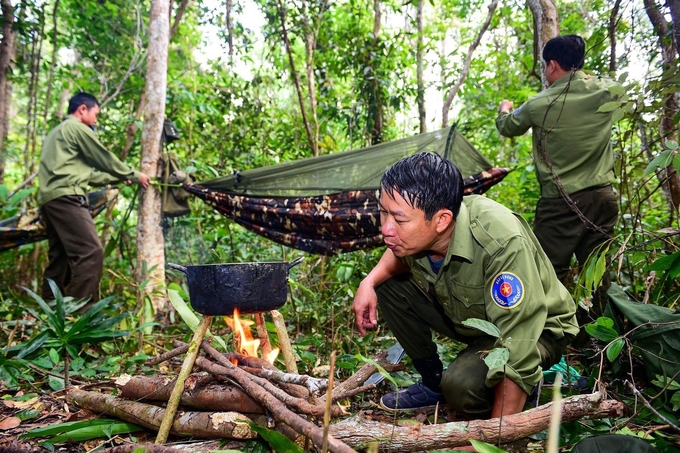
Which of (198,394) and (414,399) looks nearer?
(198,394)

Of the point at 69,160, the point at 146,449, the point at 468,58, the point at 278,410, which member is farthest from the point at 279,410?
the point at 468,58

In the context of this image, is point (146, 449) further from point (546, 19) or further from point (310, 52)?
point (310, 52)

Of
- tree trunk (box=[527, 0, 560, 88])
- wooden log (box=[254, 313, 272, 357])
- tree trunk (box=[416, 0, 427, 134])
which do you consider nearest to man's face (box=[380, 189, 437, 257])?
wooden log (box=[254, 313, 272, 357])

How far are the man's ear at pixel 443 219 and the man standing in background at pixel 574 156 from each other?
1.39 metres

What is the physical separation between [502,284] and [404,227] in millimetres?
350

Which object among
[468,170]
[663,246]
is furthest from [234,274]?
[663,246]

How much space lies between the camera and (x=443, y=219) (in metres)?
1.62

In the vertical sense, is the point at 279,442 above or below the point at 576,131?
below

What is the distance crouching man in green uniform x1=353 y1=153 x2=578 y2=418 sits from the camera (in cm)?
147

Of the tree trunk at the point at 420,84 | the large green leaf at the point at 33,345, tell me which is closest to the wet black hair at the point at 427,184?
the large green leaf at the point at 33,345

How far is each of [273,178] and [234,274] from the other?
172 centimetres

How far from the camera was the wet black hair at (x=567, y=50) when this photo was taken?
2768 mm

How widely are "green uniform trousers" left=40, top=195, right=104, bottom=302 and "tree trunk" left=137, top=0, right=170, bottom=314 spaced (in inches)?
13.4

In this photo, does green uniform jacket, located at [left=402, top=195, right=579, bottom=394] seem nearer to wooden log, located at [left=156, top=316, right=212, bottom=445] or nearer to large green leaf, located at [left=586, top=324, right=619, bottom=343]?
large green leaf, located at [left=586, top=324, right=619, bottom=343]
